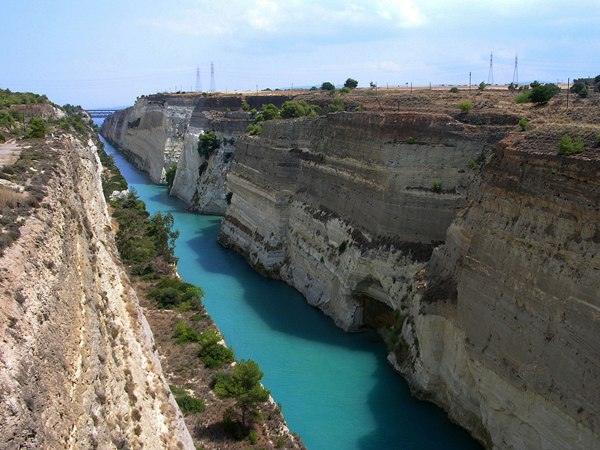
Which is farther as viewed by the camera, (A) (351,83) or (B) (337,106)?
(A) (351,83)

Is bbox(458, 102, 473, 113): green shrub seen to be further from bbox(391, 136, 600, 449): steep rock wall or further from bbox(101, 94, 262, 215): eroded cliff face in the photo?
bbox(101, 94, 262, 215): eroded cliff face

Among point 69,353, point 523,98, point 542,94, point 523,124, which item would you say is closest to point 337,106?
point 523,98

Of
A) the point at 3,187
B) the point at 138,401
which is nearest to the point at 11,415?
the point at 138,401

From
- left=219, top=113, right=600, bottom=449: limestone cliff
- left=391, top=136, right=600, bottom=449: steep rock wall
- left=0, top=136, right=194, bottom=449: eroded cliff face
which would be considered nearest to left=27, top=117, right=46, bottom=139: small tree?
left=0, top=136, right=194, bottom=449: eroded cliff face

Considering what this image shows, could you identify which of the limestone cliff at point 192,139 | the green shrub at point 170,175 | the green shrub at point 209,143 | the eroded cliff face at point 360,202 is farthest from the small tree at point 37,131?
the green shrub at point 170,175

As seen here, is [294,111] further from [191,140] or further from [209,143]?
[191,140]

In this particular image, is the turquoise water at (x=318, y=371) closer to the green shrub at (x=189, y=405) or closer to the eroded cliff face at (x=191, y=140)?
the green shrub at (x=189, y=405)
